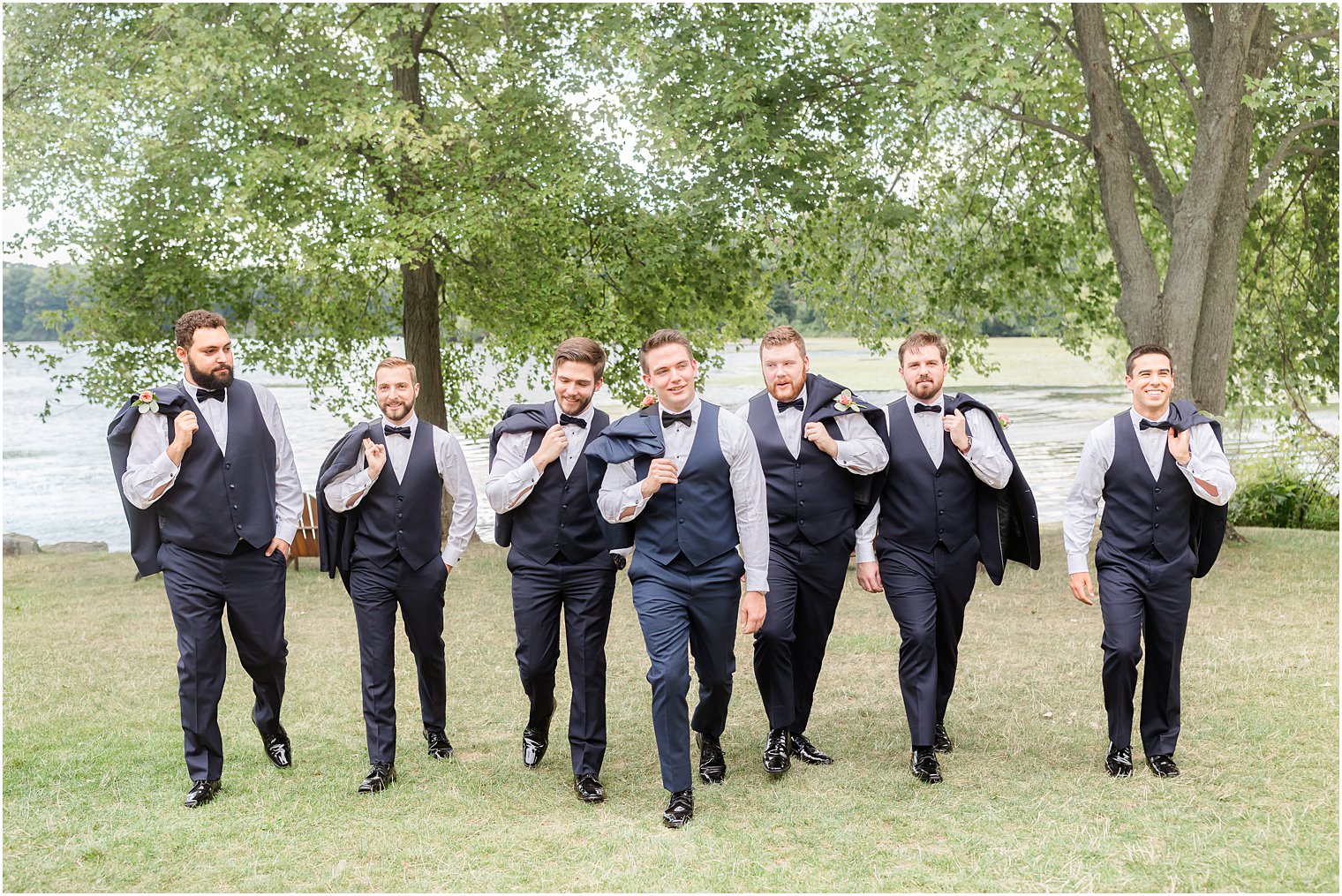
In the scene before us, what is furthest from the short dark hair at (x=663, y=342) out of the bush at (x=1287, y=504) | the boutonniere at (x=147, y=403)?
the bush at (x=1287, y=504)

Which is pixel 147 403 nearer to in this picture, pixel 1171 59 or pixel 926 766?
pixel 926 766

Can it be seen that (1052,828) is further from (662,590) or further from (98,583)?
(98,583)

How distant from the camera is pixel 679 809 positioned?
5.18 meters

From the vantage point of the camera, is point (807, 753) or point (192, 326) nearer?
point (192, 326)

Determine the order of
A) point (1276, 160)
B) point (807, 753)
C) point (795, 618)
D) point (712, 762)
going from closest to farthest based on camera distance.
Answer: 1. point (712, 762)
2. point (795, 618)
3. point (807, 753)
4. point (1276, 160)

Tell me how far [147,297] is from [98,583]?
3.34 m

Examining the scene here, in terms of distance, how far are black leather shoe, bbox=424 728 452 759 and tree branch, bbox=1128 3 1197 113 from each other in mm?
11626

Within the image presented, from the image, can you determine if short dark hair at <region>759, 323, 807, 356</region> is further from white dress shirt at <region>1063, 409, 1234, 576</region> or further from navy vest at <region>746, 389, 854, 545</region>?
white dress shirt at <region>1063, 409, 1234, 576</region>

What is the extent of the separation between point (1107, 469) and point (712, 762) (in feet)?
7.74

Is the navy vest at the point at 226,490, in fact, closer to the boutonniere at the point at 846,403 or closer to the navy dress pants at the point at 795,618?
the navy dress pants at the point at 795,618

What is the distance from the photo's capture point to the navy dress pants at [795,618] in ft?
19.1

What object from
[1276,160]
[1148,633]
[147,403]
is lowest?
[1148,633]

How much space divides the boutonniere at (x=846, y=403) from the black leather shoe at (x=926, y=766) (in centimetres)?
169

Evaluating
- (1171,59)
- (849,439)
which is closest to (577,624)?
(849,439)
